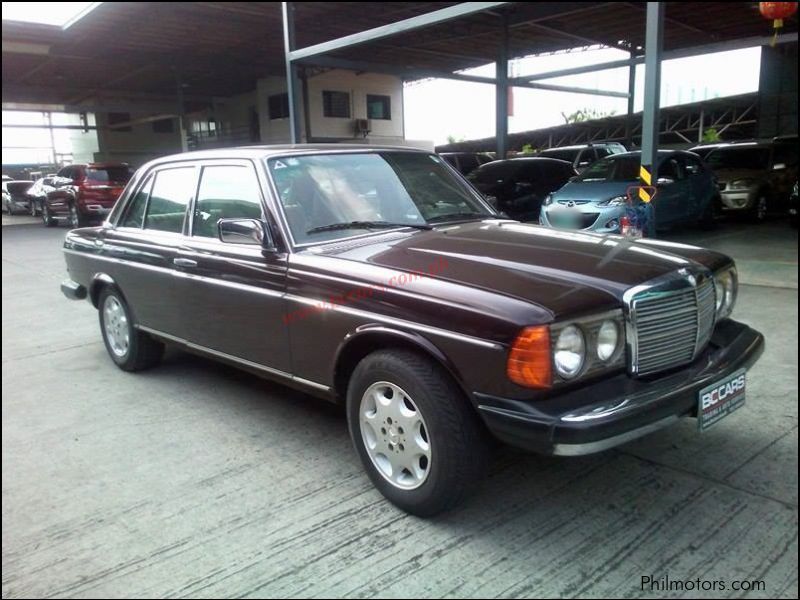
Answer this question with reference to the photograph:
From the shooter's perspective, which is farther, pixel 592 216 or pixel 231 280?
pixel 592 216

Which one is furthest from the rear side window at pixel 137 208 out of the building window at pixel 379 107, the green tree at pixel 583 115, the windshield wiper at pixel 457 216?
the green tree at pixel 583 115

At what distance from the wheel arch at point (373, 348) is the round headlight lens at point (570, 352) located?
0.40 metres

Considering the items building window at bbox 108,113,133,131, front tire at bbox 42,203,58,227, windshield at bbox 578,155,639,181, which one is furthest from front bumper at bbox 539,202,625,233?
building window at bbox 108,113,133,131

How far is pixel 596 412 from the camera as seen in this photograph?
2.39m

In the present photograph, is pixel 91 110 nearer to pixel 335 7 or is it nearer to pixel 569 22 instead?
pixel 335 7

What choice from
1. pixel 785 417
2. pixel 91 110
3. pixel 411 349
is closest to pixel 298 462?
pixel 411 349

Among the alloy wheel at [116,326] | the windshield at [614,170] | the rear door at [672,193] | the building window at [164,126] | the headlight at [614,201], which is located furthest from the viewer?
the building window at [164,126]

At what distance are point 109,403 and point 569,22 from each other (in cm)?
1561

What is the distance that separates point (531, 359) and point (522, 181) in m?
9.54

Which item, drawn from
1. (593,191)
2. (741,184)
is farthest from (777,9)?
(741,184)

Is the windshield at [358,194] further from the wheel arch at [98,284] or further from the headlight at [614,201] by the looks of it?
the headlight at [614,201]

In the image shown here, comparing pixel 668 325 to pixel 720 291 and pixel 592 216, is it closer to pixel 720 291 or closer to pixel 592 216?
pixel 720 291

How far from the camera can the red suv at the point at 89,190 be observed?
17312 mm

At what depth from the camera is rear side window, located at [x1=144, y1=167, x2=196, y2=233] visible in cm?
430
